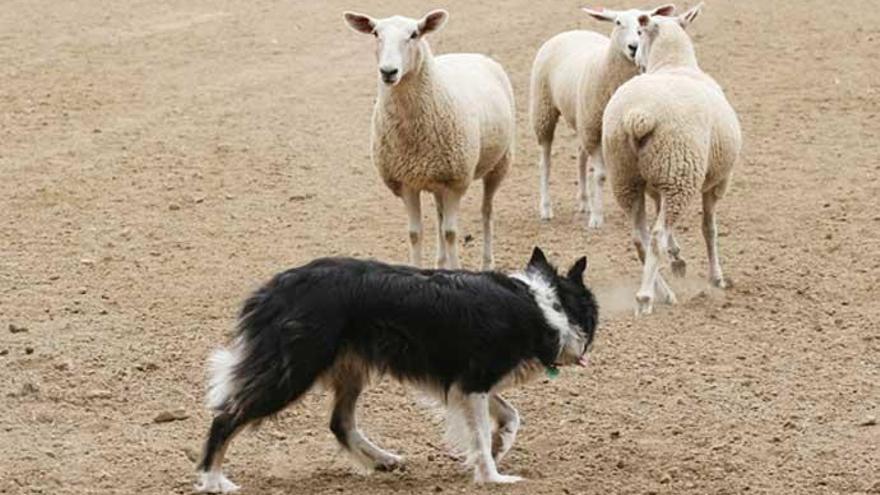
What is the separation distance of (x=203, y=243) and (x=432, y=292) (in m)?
5.31

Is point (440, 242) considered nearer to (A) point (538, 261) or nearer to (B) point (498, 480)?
(A) point (538, 261)

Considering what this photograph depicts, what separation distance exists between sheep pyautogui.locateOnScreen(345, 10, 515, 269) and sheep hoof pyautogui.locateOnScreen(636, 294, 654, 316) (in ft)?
4.53

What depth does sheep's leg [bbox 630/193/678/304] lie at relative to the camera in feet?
32.9

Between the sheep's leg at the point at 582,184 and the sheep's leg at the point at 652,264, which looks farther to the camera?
the sheep's leg at the point at 582,184

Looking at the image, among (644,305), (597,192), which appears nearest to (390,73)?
(644,305)

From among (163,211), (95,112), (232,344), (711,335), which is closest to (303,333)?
(232,344)

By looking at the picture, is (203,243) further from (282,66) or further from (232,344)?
(282,66)

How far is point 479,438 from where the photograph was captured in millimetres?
6594

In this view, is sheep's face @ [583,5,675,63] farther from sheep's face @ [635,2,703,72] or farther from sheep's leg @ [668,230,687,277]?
sheep's leg @ [668,230,687,277]

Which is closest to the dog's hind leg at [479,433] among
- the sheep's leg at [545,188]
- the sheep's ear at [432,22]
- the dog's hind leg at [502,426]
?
the dog's hind leg at [502,426]

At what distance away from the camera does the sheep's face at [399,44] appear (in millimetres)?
9750

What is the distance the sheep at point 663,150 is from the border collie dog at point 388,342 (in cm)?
298

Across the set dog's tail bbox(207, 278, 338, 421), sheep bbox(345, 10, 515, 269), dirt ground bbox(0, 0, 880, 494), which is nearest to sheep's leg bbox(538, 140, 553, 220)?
dirt ground bbox(0, 0, 880, 494)

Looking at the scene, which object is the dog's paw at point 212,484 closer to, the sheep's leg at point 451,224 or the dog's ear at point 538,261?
the dog's ear at point 538,261
